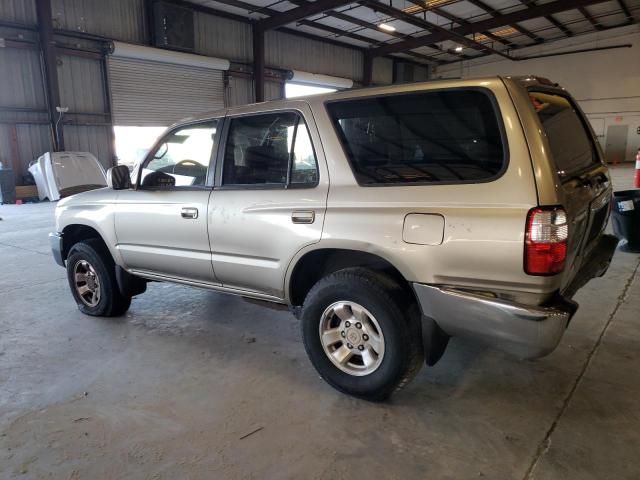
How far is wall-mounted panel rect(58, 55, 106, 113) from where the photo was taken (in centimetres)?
1222

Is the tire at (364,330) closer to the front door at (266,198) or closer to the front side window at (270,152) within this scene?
the front door at (266,198)

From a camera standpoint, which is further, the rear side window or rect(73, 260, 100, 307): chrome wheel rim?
rect(73, 260, 100, 307): chrome wheel rim

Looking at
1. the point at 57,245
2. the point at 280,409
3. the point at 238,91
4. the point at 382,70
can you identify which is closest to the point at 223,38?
the point at 238,91

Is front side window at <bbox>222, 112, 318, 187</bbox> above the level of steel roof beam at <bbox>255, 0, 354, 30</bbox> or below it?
below

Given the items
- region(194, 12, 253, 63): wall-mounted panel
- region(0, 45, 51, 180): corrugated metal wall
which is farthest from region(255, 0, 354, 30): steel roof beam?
region(0, 45, 51, 180): corrugated metal wall

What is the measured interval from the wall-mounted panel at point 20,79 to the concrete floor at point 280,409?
396 inches

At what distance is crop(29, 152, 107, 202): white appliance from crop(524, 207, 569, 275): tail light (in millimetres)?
11264

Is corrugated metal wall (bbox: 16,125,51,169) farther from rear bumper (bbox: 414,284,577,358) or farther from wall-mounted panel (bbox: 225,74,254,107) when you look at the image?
rear bumper (bbox: 414,284,577,358)

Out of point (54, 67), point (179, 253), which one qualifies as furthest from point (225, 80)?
point (179, 253)

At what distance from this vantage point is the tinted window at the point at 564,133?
235 centimetres

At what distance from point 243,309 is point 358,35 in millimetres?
17102

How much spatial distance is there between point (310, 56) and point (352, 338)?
17.8 metres

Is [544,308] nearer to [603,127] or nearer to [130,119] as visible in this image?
[130,119]

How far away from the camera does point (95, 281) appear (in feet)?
13.3
